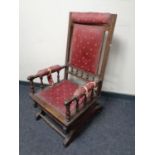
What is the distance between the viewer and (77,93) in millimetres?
1099

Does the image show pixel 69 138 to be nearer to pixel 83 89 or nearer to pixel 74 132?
pixel 74 132

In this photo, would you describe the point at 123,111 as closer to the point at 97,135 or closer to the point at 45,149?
the point at 97,135

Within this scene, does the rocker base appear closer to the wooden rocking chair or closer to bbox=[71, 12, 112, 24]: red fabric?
the wooden rocking chair

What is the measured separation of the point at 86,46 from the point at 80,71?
0.27 m

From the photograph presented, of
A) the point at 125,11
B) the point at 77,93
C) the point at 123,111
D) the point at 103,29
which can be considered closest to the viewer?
the point at 77,93

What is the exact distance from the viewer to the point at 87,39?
1335 mm

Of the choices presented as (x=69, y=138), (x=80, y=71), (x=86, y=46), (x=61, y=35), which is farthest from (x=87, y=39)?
(x=69, y=138)

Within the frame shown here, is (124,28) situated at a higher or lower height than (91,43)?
higher

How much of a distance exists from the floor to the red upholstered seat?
0.34m

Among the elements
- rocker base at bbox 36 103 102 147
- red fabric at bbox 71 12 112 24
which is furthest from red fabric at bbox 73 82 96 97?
red fabric at bbox 71 12 112 24

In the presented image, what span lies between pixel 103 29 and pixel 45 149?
3.70 feet
